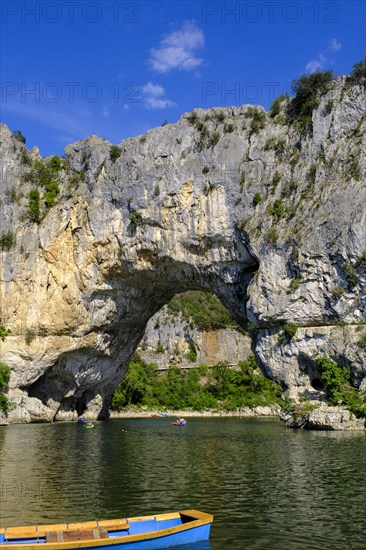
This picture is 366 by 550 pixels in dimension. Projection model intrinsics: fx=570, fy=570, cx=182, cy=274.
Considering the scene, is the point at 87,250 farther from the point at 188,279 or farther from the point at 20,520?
the point at 20,520

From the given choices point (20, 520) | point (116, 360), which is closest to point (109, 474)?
point (20, 520)

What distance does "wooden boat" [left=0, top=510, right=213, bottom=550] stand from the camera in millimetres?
10445

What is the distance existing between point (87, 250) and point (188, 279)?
8435 mm

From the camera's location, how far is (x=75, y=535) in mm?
10797

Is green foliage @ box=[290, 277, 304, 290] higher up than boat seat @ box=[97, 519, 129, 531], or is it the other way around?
green foliage @ box=[290, 277, 304, 290]

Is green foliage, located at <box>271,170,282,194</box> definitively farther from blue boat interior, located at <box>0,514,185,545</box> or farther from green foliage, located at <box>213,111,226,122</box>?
blue boat interior, located at <box>0,514,185,545</box>

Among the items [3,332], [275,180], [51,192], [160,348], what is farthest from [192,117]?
[160,348]

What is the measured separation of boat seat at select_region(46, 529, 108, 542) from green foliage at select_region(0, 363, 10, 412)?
117 feet

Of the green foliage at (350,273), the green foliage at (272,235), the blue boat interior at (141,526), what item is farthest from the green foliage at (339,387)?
the blue boat interior at (141,526)

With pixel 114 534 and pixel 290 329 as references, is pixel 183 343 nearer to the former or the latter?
pixel 290 329

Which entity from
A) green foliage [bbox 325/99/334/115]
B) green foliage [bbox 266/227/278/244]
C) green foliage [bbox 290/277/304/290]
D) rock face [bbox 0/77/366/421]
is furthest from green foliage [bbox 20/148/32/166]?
green foliage [bbox 290/277/304/290]

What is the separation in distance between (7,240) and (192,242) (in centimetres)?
1629

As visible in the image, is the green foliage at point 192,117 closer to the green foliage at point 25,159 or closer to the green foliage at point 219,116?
the green foliage at point 219,116

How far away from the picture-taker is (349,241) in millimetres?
36312
